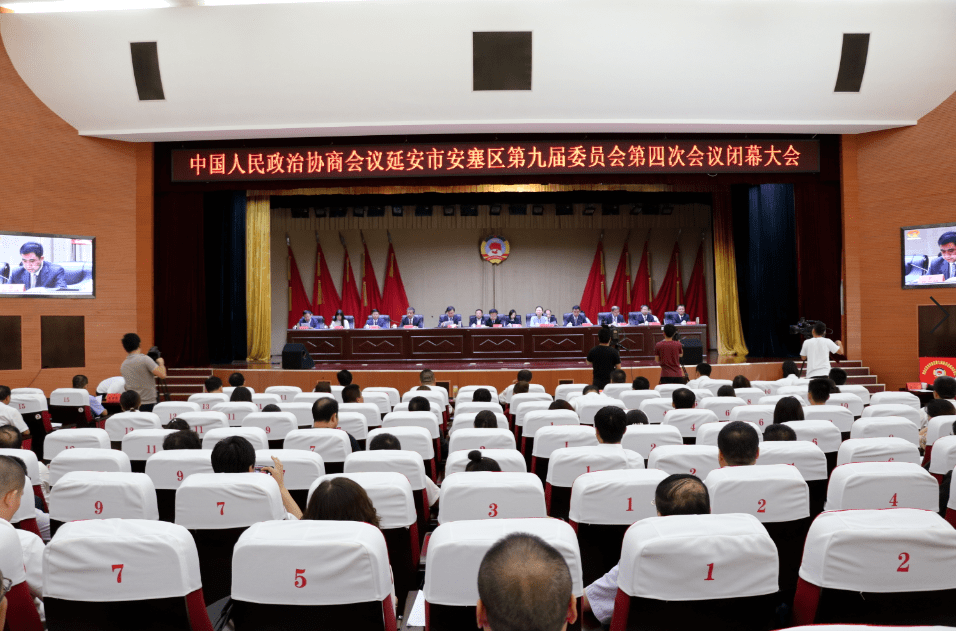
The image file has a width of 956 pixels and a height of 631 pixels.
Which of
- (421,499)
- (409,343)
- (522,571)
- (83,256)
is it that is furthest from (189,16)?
(522,571)

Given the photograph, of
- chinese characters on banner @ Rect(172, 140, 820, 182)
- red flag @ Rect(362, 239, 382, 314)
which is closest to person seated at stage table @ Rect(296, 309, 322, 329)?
red flag @ Rect(362, 239, 382, 314)

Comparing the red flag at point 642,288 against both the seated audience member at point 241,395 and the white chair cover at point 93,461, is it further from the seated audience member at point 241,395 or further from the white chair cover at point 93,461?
the white chair cover at point 93,461

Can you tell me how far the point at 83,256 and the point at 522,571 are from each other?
36.9 ft

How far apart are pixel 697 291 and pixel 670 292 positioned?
1.81 ft

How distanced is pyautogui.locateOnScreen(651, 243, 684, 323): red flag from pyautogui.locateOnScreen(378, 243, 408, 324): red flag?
5.32 metres

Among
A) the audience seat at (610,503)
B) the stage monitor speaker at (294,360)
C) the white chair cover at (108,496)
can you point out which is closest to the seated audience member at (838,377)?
the audience seat at (610,503)

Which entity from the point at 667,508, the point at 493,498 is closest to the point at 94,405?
the point at 493,498

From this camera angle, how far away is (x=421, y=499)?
3104 mm

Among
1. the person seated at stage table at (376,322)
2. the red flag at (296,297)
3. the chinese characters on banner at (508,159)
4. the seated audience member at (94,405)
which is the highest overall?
the chinese characters on banner at (508,159)

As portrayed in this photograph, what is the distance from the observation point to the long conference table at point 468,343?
12.1 m

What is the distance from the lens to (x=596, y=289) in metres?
15.5

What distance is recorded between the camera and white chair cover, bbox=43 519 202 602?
5.65 ft

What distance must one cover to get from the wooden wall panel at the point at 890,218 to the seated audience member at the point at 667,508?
9834 mm

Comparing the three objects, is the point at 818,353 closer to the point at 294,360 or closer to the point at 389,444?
the point at 389,444
